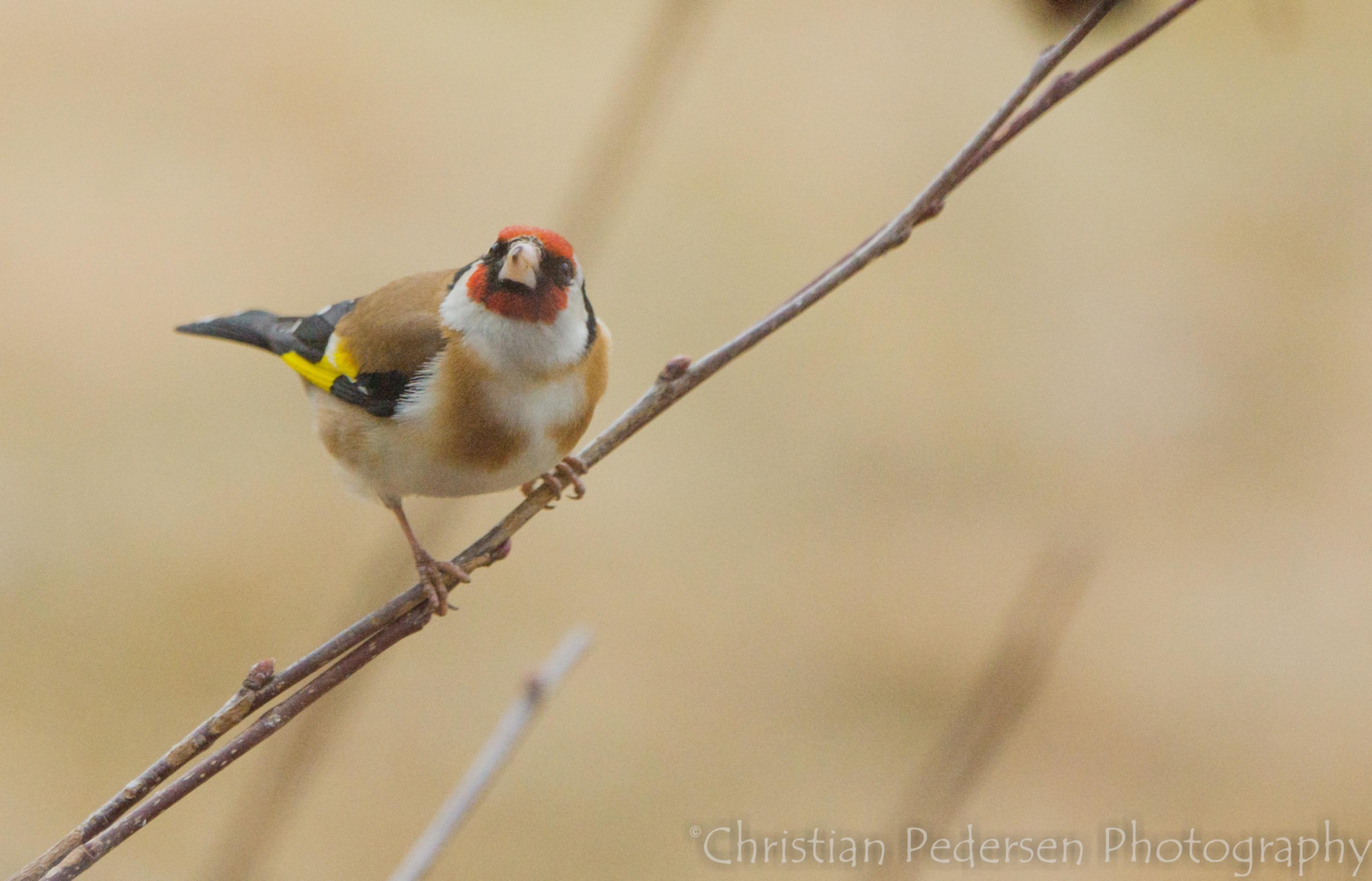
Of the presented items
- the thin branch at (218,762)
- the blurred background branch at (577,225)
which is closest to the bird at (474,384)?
the blurred background branch at (577,225)

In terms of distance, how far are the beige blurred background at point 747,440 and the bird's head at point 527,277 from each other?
5.76 feet

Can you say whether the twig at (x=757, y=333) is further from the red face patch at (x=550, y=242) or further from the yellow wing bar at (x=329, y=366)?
the yellow wing bar at (x=329, y=366)

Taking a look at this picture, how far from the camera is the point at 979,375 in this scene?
4664mm

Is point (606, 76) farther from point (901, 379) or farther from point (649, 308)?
point (901, 379)

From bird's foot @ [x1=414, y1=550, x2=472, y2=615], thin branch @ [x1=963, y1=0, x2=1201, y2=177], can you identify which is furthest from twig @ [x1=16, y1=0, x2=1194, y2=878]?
bird's foot @ [x1=414, y1=550, x2=472, y2=615]

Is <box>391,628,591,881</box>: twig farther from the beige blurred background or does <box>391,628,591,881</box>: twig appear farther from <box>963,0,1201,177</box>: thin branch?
the beige blurred background

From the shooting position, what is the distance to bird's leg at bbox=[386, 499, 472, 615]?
1.47 m

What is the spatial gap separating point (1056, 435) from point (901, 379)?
65cm

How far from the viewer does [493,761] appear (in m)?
1.17

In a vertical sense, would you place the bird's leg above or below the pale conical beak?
below

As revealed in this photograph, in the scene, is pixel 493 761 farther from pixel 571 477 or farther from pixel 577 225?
pixel 571 477

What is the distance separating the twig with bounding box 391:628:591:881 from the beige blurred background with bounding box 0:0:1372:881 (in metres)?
2.06

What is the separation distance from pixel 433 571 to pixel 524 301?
427 millimetres

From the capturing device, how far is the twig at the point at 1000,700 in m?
1.06
